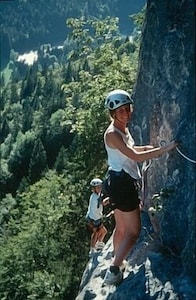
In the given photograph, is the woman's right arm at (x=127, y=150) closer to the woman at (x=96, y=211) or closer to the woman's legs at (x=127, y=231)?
the woman's legs at (x=127, y=231)

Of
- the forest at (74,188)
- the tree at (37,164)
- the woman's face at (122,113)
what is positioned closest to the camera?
the woman's face at (122,113)

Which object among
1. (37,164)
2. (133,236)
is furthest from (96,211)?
(37,164)

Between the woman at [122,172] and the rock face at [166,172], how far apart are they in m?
0.33

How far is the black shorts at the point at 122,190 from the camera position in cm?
967

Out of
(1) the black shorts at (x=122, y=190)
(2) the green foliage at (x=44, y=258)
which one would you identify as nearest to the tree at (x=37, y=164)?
(2) the green foliage at (x=44, y=258)

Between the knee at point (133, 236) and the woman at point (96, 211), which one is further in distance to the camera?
the woman at point (96, 211)

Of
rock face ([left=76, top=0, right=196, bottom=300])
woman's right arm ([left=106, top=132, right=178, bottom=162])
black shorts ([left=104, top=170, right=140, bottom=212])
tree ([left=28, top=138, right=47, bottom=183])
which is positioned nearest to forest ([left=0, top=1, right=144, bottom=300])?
rock face ([left=76, top=0, right=196, bottom=300])

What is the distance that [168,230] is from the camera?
10.0 metres

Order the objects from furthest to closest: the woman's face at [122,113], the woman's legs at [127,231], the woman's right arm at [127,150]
→ the woman's legs at [127,231] → the woman's face at [122,113] → the woman's right arm at [127,150]

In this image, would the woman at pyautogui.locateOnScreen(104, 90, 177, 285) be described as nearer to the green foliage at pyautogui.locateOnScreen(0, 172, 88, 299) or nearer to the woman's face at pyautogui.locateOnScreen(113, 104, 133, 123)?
the woman's face at pyautogui.locateOnScreen(113, 104, 133, 123)

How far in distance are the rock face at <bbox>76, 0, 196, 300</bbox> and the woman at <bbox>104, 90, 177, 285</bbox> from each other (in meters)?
0.33

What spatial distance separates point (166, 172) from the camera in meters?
10.4

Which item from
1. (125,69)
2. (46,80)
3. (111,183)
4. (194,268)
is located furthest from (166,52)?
(46,80)

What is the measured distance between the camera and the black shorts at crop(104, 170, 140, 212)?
31.7 feet
